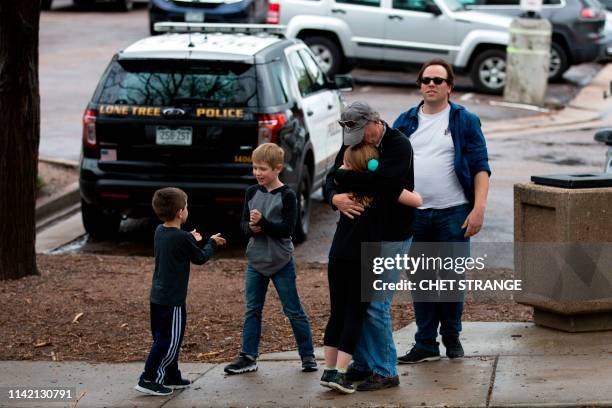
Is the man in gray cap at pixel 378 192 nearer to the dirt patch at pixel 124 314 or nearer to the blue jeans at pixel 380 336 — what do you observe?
the blue jeans at pixel 380 336

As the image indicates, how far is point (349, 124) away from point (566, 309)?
203 centimetres

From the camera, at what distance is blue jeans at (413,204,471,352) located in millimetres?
7078

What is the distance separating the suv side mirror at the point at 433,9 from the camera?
21.0 metres

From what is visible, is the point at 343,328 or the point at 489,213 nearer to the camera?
the point at 343,328

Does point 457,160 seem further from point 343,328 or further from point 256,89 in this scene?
point 256,89

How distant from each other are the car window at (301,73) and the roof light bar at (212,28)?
30 cm

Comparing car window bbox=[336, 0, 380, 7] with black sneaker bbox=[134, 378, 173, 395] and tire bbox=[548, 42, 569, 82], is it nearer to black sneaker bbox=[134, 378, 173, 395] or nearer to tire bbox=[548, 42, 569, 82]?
tire bbox=[548, 42, 569, 82]

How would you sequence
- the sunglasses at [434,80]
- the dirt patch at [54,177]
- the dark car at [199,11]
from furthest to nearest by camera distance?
the dark car at [199,11], the dirt patch at [54,177], the sunglasses at [434,80]

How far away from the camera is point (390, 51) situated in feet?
70.2

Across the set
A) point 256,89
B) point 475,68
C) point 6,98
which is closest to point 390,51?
point 475,68

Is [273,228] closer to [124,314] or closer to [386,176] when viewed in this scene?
[386,176]

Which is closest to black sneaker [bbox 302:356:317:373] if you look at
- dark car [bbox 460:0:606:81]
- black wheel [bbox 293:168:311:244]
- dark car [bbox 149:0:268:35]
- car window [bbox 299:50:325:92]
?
black wheel [bbox 293:168:311:244]

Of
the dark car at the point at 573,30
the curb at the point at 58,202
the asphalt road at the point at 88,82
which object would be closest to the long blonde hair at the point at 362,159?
the curb at the point at 58,202

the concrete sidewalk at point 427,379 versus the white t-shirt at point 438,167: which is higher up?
the white t-shirt at point 438,167
